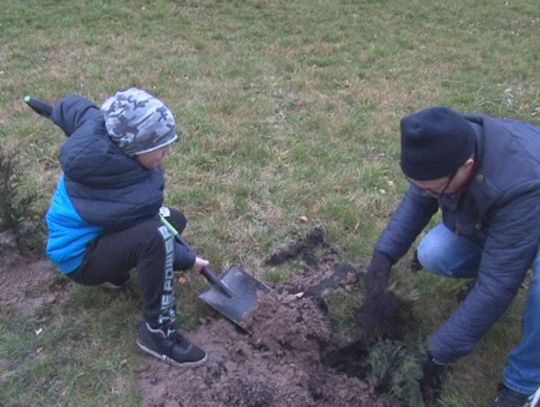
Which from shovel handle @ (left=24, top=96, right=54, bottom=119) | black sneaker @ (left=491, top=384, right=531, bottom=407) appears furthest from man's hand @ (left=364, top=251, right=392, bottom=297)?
shovel handle @ (left=24, top=96, right=54, bottom=119)

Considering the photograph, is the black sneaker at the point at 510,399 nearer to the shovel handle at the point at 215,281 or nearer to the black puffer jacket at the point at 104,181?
the shovel handle at the point at 215,281

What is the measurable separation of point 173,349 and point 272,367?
0.44m

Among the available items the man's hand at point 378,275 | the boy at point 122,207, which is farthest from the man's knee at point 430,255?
the boy at point 122,207

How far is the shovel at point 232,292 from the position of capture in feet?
10.0

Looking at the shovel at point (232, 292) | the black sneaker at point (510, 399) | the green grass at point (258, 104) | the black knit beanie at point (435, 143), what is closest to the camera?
the black knit beanie at point (435, 143)

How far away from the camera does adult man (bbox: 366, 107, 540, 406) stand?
214 cm

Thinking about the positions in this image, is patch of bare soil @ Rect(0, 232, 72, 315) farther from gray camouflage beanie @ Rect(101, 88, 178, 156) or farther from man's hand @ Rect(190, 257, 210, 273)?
gray camouflage beanie @ Rect(101, 88, 178, 156)

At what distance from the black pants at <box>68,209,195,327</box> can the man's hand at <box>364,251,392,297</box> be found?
2.84 ft

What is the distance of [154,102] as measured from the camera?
101 inches

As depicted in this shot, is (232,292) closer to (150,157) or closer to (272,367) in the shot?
(272,367)

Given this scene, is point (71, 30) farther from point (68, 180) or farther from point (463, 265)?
point (463, 265)

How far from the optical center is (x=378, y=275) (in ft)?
9.01

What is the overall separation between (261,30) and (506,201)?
19.2 feet

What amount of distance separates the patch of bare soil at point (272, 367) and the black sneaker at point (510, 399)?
41 cm
